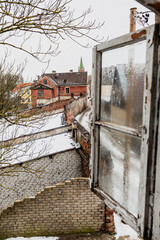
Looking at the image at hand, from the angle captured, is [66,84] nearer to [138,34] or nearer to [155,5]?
[138,34]

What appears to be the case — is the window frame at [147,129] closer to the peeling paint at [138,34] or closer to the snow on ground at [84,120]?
the peeling paint at [138,34]

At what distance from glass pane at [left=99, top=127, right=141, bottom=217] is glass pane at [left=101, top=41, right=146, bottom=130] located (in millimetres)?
133

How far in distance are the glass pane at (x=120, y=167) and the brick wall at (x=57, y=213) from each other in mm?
4103

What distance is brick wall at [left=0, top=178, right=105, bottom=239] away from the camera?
5652mm

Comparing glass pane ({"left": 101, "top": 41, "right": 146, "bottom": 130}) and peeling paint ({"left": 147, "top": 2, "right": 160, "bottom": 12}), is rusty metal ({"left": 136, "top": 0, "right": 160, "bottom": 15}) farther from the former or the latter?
glass pane ({"left": 101, "top": 41, "right": 146, "bottom": 130})

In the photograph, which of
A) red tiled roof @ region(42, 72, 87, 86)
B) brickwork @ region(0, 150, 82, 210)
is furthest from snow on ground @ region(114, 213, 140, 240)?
red tiled roof @ region(42, 72, 87, 86)

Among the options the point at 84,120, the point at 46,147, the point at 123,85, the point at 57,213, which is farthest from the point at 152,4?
the point at 84,120

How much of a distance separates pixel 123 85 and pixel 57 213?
5588mm

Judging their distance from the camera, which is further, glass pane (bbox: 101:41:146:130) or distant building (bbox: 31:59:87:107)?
distant building (bbox: 31:59:87:107)

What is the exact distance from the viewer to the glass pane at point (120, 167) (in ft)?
4.25

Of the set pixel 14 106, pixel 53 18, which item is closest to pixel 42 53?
pixel 53 18

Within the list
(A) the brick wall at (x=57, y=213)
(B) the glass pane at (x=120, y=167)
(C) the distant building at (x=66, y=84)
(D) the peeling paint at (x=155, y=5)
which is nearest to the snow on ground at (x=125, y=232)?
(A) the brick wall at (x=57, y=213)

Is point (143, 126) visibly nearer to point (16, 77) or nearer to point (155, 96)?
point (155, 96)

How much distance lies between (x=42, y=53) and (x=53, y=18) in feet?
2.47
